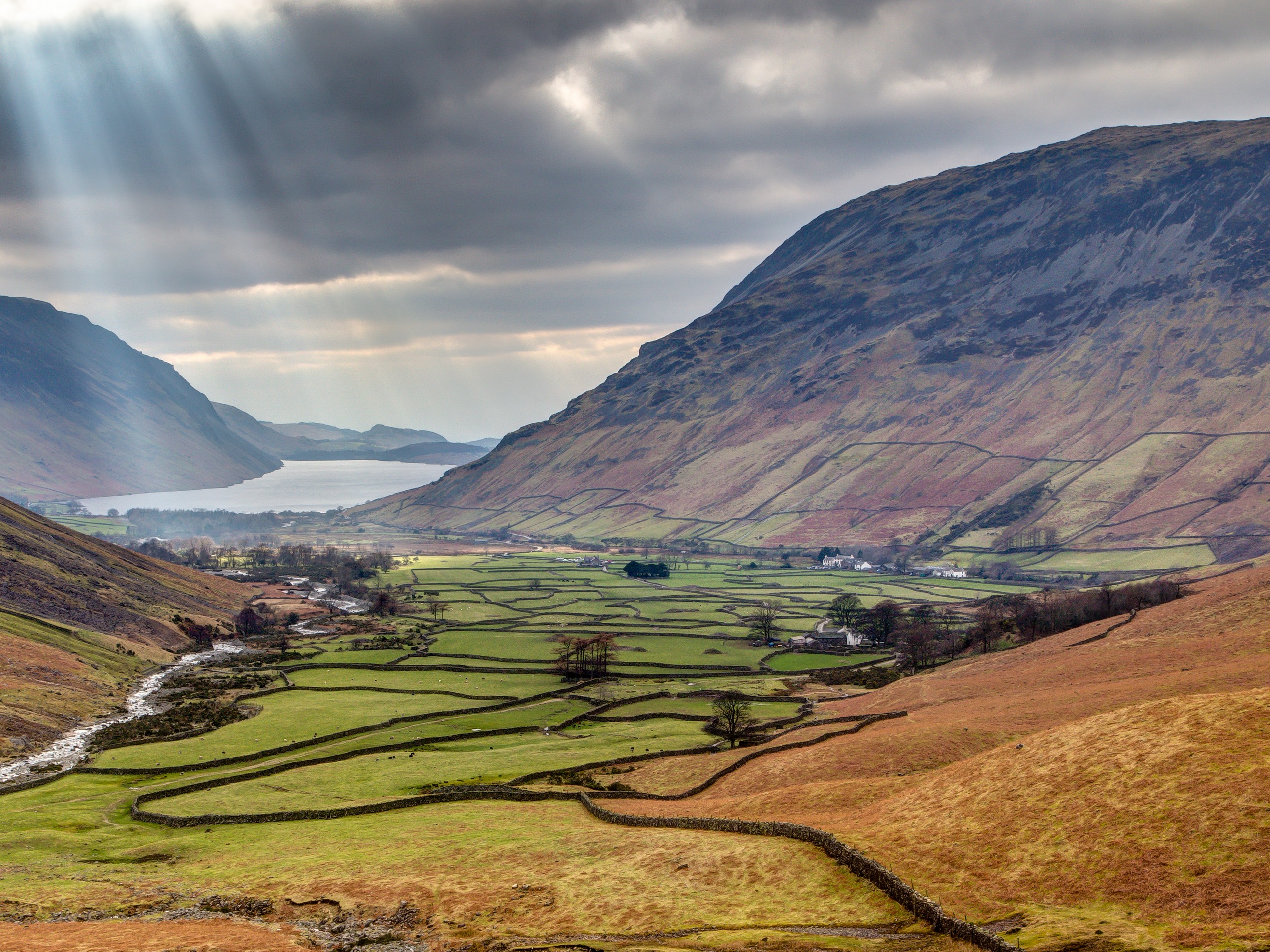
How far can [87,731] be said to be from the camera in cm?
8406

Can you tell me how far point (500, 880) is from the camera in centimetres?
4303

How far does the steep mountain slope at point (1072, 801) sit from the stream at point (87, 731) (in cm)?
4405

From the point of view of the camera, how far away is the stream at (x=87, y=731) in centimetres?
7144

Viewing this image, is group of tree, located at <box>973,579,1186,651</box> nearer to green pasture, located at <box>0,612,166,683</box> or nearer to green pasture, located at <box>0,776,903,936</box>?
green pasture, located at <box>0,776,903,936</box>

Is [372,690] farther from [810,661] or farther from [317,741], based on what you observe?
[810,661]

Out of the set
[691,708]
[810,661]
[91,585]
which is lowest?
[810,661]

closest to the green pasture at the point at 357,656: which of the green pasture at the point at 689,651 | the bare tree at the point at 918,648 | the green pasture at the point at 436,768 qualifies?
the green pasture at the point at 689,651

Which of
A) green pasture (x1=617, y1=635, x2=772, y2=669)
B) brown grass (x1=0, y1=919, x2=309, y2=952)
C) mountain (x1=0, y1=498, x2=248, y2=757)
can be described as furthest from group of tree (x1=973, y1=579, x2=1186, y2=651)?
mountain (x1=0, y1=498, x2=248, y2=757)

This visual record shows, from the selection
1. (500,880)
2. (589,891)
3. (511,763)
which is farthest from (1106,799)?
(511,763)

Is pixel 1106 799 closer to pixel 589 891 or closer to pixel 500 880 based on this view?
pixel 589 891

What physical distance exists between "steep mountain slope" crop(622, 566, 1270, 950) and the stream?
44045 millimetres

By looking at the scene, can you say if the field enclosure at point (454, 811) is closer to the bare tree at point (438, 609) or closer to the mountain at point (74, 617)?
the mountain at point (74, 617)

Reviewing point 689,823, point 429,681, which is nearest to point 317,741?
point 429,681

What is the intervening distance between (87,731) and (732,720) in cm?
5515
